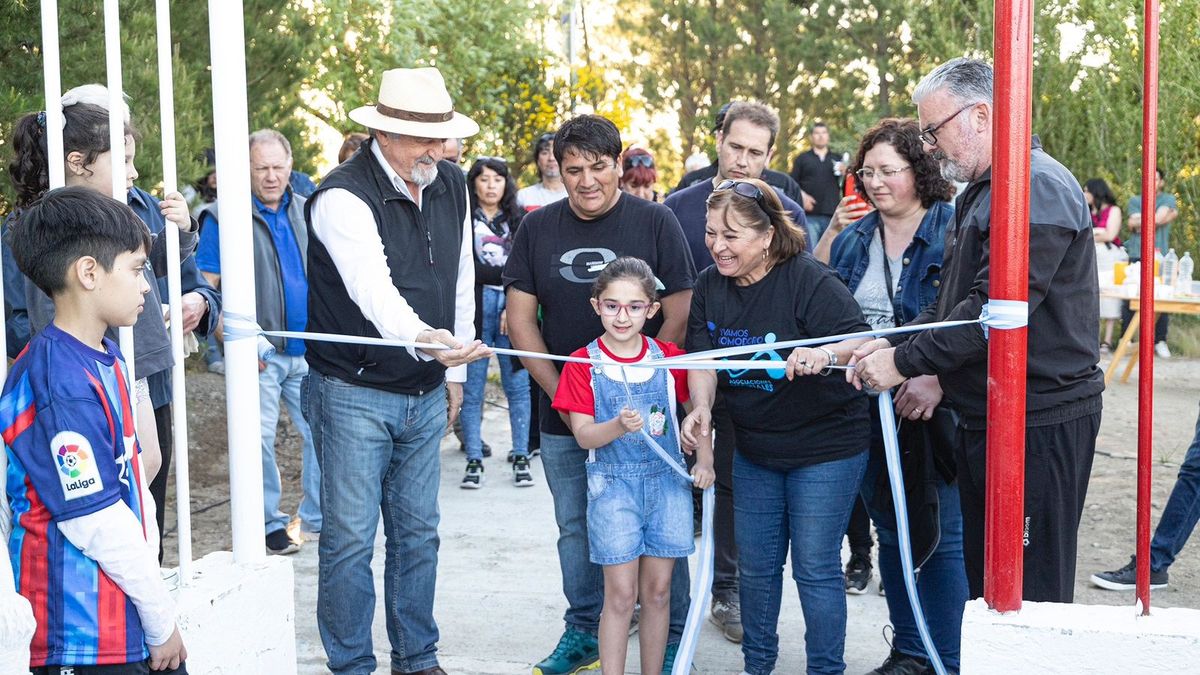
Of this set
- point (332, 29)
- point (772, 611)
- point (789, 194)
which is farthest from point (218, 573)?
point (332, 29)

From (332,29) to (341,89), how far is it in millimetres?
677

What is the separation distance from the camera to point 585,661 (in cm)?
433

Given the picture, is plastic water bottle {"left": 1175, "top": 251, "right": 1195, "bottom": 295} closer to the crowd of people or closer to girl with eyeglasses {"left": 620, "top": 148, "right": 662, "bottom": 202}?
girl with eyeglasses {"left": 620, "top": 148, "right": 662, "bottom": 202}

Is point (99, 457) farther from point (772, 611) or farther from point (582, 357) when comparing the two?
point (772, 611)

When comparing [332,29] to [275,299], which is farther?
[332,29]

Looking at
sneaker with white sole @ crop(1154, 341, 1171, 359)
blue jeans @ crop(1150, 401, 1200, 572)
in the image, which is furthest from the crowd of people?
sneaker with white sole @ crop(1154, 341, 1171, 359)

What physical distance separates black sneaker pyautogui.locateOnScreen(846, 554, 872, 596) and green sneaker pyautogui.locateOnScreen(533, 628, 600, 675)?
→ 1429mm

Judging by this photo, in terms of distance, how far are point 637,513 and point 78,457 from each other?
77.1 inches

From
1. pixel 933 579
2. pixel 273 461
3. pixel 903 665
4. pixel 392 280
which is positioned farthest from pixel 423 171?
pixel 273 461

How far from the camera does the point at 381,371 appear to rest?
12.7 ft

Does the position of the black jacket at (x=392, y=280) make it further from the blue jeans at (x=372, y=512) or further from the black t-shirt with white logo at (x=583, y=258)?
the black t-shirt with white logo at (x=583, y=258)

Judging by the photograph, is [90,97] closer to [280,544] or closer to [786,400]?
[786,400]

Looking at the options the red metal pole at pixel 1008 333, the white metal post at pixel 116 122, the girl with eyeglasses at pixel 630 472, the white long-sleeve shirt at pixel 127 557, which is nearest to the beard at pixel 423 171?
the girl with eyeglasses at pixel 630 472

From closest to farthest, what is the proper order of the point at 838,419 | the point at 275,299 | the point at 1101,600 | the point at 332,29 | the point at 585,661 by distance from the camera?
the point at 838,419
the point at 585,661
the point at 1101,600
the point at 275,299
the point at 332,29
